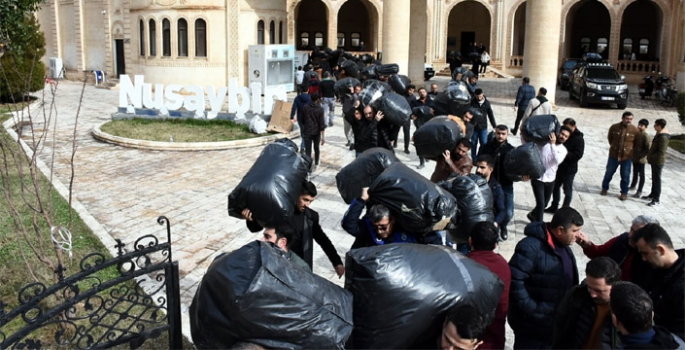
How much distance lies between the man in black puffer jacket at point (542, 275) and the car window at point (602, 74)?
797 inches

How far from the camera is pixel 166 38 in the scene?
27.6 meters

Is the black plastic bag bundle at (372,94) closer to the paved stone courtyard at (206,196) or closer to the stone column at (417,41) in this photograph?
the paved stone courtyard at (206,196)

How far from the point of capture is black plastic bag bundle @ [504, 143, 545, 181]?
8.20 metres

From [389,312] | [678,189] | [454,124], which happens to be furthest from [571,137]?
[389,312]

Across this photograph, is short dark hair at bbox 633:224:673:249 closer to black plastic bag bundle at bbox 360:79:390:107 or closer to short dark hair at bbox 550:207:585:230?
short dark hair at bbox 550:207:585:230

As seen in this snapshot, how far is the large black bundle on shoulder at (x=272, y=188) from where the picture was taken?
5.91 m

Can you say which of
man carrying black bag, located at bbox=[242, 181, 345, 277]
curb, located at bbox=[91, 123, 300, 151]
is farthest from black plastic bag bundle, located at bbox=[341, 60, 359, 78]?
man carrying black bag, located at bbox=[242, 181, 345, 277]

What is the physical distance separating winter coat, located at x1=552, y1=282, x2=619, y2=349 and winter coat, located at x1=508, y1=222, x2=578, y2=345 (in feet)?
1.37

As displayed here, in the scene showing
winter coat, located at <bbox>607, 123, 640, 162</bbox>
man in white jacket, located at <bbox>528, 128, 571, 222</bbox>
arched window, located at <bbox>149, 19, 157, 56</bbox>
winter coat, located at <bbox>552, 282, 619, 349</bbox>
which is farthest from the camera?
arched window, located at <bbox>149, 19, 157, 56</bbox>

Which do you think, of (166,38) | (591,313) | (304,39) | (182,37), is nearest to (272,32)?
(182,37)

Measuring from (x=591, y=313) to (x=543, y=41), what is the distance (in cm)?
1927

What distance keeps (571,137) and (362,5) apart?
3440 cm

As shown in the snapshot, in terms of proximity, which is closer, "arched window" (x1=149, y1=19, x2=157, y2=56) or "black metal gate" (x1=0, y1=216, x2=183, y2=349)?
"black metal gate" (x1=0, y1=216, x2=183, y2=349)

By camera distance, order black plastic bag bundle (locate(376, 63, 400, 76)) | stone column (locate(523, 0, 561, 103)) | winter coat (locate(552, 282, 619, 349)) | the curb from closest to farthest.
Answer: winter coat (locate(552, 282, 619, 349)), the curb, black plastic bag bundle (locate(376, 63, 400, 76)), stone column (locate(523, 0, 561, 103))
